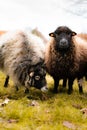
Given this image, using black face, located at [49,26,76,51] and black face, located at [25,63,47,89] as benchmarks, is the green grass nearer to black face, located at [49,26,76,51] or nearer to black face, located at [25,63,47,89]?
black face, located at [25,63,47,89]

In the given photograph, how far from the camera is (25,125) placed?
797cm

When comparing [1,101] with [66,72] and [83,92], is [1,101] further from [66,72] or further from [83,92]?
[83,92]

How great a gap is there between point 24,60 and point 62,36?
1.69m

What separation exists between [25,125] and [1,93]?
3943 millimetres

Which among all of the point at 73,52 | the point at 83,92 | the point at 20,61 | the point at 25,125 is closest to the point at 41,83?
the point at 20,61

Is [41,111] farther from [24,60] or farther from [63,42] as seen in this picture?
[63,42]

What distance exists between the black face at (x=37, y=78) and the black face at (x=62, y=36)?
3.93 feet

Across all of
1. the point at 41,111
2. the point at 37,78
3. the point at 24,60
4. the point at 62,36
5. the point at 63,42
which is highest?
the point at 62,36

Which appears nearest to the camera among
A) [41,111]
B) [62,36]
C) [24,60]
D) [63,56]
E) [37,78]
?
[41,111]

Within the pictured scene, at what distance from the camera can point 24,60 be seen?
11.5m

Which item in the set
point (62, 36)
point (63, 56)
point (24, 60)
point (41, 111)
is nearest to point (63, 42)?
point (62, 36)

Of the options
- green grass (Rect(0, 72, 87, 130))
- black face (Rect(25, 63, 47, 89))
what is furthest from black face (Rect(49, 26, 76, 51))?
green grass (Rect(0, 72, 87, 130))

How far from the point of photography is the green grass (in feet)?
26.5

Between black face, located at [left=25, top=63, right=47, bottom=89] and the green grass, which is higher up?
black face, located at [left=25, top=63, right=47, bottom=89]
